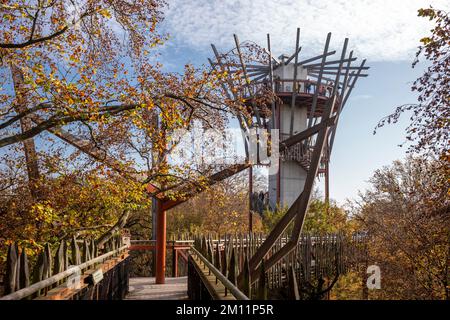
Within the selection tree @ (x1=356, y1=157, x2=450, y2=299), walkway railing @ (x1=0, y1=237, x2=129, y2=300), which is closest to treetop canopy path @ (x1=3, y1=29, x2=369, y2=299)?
walkway railing @ (x1=0, y1=237, x2=129, y2=300)

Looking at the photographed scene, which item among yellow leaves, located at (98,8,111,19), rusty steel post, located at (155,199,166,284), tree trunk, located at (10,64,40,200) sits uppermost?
yellow leaves, located at (98,8,111,19)

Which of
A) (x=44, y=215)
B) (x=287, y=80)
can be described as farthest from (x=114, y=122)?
(x=287, y=80)

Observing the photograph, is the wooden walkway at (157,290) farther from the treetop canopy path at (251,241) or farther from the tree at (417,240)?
the tree at (417,240)

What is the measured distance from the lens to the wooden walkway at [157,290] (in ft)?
39.3

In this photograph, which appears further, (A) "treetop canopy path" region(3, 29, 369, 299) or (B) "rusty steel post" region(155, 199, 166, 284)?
(B) "rusty steel post" region(155, 199, 166, 284)

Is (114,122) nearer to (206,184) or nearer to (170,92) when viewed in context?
(170,92)

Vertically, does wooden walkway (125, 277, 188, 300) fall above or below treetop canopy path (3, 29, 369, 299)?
below

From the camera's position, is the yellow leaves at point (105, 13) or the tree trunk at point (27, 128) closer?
the yellow leaves at point (105, 13)

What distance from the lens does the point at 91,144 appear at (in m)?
10.9

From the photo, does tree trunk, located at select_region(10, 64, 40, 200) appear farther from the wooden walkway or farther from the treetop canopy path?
the wooden walkway

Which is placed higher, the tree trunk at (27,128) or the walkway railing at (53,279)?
the tree trunk at (27,128)

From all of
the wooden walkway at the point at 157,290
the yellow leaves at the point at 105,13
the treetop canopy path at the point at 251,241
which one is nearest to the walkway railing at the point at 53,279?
the treetop canopy path at the point at 251,241

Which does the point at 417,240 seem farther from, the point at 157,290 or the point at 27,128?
the point at 27,128

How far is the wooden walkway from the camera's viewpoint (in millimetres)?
11977
